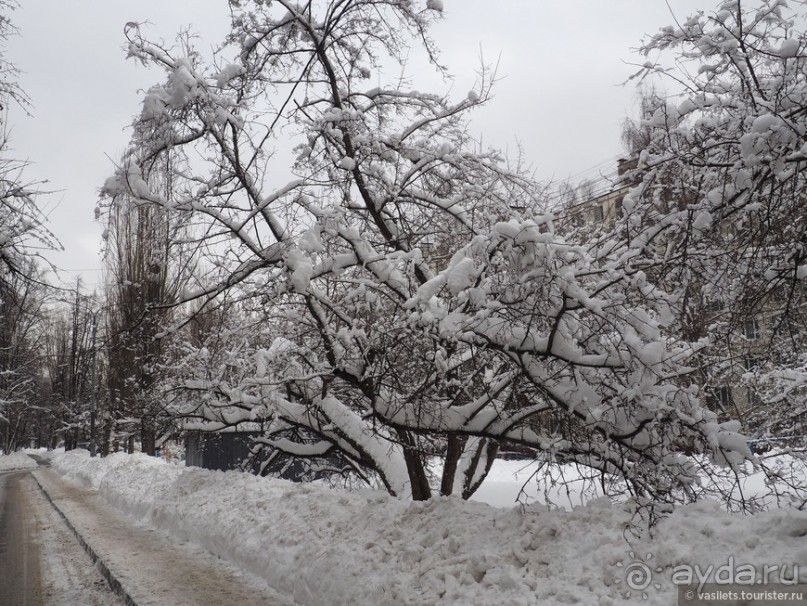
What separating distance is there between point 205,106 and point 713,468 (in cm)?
607

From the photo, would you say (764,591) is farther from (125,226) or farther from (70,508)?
(125,226)

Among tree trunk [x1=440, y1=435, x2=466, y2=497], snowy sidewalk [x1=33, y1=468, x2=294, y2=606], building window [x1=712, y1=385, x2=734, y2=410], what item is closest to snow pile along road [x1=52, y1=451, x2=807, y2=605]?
snowy sidewalk [x1=33, y1=468, x2=294, y2=606]

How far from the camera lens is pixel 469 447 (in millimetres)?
9531

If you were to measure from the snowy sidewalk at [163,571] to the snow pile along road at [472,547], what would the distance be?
0.23 meters

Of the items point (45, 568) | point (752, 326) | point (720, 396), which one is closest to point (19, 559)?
point (45, 568)

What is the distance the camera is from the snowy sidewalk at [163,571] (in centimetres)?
623

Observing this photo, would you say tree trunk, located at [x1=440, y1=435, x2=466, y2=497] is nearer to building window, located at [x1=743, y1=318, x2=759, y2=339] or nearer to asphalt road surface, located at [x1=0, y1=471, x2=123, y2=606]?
building window, located at [x1=743, y1=318, x2=759, y2=339]

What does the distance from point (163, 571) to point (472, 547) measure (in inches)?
185

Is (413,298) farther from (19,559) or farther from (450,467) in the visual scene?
(19,559)

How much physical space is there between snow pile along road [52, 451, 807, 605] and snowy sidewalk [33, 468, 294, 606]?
0.76ft

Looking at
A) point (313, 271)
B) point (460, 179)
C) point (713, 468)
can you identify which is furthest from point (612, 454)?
point (460, 179)

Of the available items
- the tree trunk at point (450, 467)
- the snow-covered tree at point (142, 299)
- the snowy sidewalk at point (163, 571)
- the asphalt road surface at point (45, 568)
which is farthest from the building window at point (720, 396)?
the asphalt road surface at point (45, 568)

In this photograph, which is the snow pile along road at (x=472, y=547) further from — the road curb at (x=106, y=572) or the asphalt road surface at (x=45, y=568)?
the asphalt road surface at (x=45, y=568)

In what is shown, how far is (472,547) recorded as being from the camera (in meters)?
4.78
